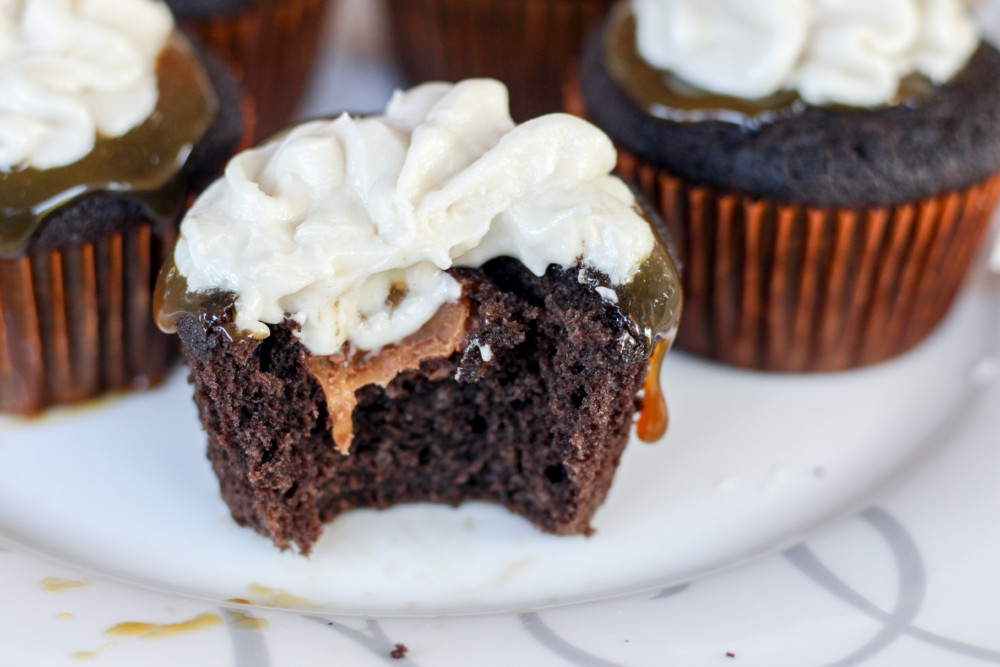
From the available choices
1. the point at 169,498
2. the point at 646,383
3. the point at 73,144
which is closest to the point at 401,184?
the point at 646,383

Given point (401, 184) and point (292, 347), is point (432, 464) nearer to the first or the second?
point (292, 347)

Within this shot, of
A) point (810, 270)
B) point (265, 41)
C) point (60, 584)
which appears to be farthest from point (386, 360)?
point (265, 41)

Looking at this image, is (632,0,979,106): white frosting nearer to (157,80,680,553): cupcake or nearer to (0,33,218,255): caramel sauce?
(157,80,680,553): cupcake

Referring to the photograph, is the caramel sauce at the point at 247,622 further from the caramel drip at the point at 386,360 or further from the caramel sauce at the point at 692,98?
the caramel sauce at the point at 692,98

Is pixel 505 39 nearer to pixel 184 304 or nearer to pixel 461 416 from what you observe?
pixel 461 416

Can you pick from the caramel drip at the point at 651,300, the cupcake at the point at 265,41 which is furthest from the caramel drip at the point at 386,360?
the cupcake at the point at 265,41

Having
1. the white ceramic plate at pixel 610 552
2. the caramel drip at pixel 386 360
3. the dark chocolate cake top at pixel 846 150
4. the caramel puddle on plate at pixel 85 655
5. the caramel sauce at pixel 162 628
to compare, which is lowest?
the white ceramic plate at pixel 610 552

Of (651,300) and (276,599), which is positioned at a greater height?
(651,300)
